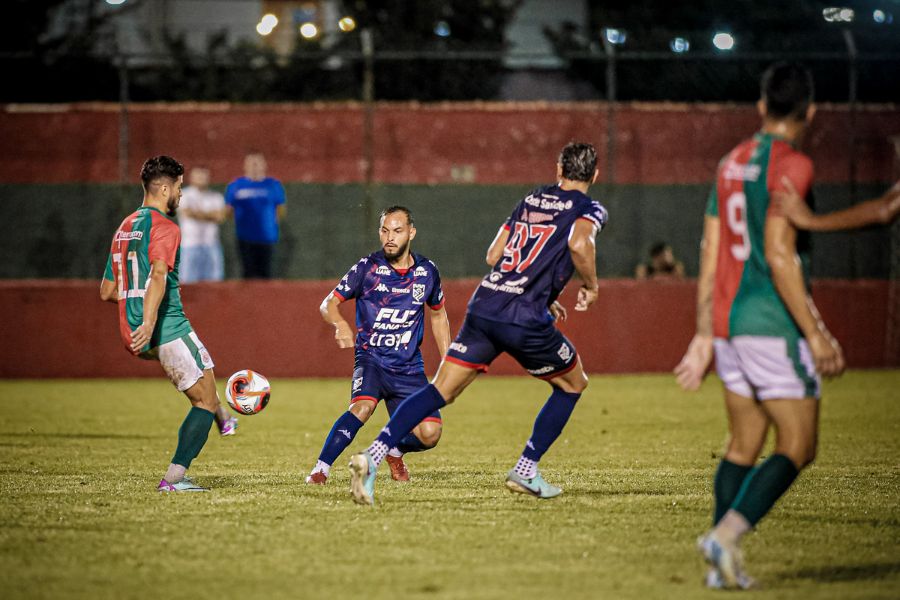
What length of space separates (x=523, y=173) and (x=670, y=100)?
11.1 ft

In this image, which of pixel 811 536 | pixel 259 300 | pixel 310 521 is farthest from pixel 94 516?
pixel 259 300

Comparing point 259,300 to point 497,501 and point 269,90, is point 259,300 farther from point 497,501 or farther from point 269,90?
point 269,90

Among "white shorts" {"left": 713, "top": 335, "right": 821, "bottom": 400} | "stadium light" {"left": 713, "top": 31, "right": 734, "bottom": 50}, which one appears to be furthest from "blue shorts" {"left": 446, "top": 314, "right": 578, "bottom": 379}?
"stadium light" {"left": 713, "top": 31, "right": 734, "bottom": 50}

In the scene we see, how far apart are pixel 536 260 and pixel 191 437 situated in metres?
2.23

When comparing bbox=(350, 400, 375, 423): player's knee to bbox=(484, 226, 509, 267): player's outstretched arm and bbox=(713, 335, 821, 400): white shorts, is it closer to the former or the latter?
bbox=(484, 226, 509, 267): player's outstretched arm

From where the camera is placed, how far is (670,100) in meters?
24.0

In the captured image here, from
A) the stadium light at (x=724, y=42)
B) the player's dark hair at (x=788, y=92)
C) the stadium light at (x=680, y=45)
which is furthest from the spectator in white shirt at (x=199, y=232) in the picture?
the stadium light at (x=724, y=42)

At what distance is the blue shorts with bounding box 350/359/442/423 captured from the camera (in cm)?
789

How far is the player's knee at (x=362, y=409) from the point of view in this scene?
7848 millimetres

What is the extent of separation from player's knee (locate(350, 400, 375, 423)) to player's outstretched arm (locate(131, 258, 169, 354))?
132cm

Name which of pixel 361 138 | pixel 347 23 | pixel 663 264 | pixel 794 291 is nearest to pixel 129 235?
pixel 794 291

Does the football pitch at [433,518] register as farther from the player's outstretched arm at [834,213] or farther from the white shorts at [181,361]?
the player's outstretched arm at [834,213]

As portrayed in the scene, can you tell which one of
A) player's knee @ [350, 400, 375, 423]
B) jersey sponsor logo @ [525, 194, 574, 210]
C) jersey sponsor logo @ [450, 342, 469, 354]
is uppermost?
jersey sponsor logo @ [525, 194, 574, 210]

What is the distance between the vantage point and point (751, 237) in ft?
16.9
